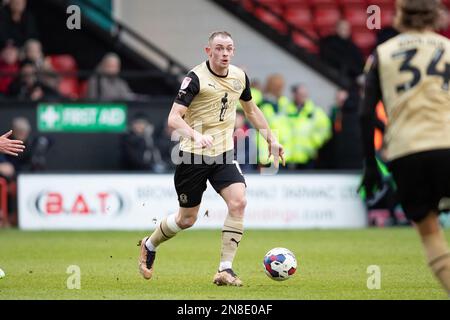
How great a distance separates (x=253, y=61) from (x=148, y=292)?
12325mm

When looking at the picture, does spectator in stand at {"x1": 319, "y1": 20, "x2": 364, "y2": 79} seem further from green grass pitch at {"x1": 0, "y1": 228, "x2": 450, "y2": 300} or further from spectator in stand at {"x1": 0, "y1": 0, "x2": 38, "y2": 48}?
spectator in stand at {"x1": 0, "y1": 0, "x2": 38, "y2": 48}

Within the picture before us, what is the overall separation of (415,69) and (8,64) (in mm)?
12879

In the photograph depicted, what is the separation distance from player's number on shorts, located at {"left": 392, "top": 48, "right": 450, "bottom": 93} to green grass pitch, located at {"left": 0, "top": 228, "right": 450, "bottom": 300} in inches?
86.2

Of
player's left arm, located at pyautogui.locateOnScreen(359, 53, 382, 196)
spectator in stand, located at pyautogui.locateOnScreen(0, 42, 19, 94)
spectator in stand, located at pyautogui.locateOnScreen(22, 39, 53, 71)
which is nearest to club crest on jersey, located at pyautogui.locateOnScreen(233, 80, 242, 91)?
player's left arm, located at pyautogui.locateOnScreen(359, 53, 382, 196)

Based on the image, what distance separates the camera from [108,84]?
61.8 ft

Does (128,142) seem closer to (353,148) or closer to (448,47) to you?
(353,148)

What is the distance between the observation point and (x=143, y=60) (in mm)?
20672

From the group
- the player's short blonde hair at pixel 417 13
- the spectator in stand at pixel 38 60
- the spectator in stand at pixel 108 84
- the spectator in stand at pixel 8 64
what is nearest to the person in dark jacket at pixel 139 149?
the spectator in stand at pixel 108 84

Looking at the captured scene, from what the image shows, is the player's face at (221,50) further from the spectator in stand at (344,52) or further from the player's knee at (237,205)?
the spectator in stand at (344,52)

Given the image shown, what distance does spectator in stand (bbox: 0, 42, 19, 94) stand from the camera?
18719 mm

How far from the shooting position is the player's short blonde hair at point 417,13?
22.8ft

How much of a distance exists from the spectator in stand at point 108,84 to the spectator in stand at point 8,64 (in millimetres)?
1358

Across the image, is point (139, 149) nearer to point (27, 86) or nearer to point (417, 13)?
point (27, 86)
